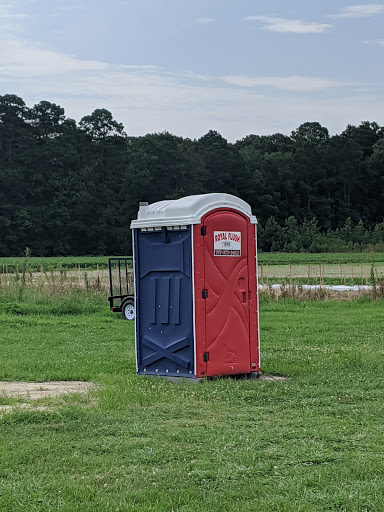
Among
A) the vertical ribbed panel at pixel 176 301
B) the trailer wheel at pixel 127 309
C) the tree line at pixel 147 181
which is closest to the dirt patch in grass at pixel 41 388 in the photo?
the vertical ribbed panel at pixel 176 301

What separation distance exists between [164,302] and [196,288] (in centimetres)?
62

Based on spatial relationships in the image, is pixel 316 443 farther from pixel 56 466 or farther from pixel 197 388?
pixel 197 388

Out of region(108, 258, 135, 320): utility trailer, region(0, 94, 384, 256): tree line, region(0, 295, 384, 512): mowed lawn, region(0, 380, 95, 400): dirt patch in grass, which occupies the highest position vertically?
region(0, 94, 384, 256): tree line

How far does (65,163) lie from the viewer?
90875 millimetres

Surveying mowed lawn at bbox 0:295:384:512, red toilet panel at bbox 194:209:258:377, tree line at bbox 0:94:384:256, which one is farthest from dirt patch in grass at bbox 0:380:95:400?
tree line at bbox 0:94:384:256

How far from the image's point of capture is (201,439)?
758cm

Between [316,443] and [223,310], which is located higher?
[223,310]

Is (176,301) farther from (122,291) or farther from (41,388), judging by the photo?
(122,291)

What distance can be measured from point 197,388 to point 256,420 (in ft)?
6.65

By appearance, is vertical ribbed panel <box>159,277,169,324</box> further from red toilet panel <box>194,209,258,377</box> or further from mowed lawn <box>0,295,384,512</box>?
mowed lawn <box>0,295,384,512</box>

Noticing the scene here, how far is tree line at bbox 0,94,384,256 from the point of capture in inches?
3418

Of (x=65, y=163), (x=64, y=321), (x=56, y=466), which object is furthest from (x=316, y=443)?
(x=65, y=163)

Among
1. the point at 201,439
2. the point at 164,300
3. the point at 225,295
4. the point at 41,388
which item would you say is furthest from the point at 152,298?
the point at 201,439

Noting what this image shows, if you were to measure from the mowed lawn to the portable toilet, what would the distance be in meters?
0.47
